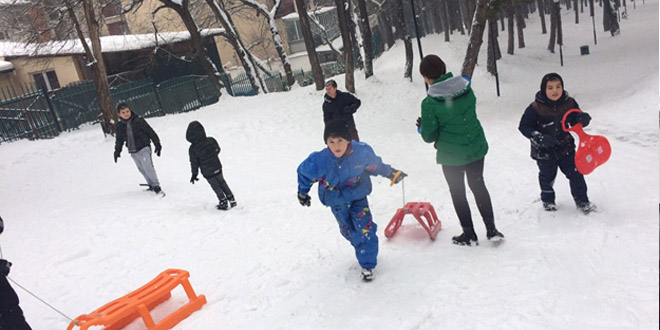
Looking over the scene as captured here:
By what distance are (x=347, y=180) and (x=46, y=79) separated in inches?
979

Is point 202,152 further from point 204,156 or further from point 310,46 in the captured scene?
point 310,46

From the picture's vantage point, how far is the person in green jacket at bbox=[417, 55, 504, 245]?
408cm

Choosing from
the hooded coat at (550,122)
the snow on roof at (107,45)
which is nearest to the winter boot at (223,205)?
the hooded coat at (550,122)

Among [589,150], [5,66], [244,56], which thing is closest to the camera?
[589,150]

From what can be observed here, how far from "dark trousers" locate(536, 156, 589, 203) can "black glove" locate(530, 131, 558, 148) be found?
0.23 m

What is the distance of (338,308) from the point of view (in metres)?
3.84

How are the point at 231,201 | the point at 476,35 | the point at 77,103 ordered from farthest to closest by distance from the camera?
the point at 77,103 < the point at 476,35 < the point at 231,201

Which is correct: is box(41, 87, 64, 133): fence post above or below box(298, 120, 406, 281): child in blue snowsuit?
above

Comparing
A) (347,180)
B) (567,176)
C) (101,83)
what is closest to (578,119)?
(567,176)

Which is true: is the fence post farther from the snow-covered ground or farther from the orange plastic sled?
the orange plastic sled

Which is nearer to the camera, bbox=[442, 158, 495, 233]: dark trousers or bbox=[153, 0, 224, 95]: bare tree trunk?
bbox=[442, 158, 495, 233]: dark trousers

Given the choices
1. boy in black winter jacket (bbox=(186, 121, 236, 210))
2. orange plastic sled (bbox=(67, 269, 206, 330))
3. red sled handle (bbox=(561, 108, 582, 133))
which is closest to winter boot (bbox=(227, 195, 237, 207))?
boy in black winter jacket (bbox=(186, 121, 236, 210))

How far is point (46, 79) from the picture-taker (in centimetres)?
2308

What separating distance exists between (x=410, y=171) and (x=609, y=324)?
5925 mm
